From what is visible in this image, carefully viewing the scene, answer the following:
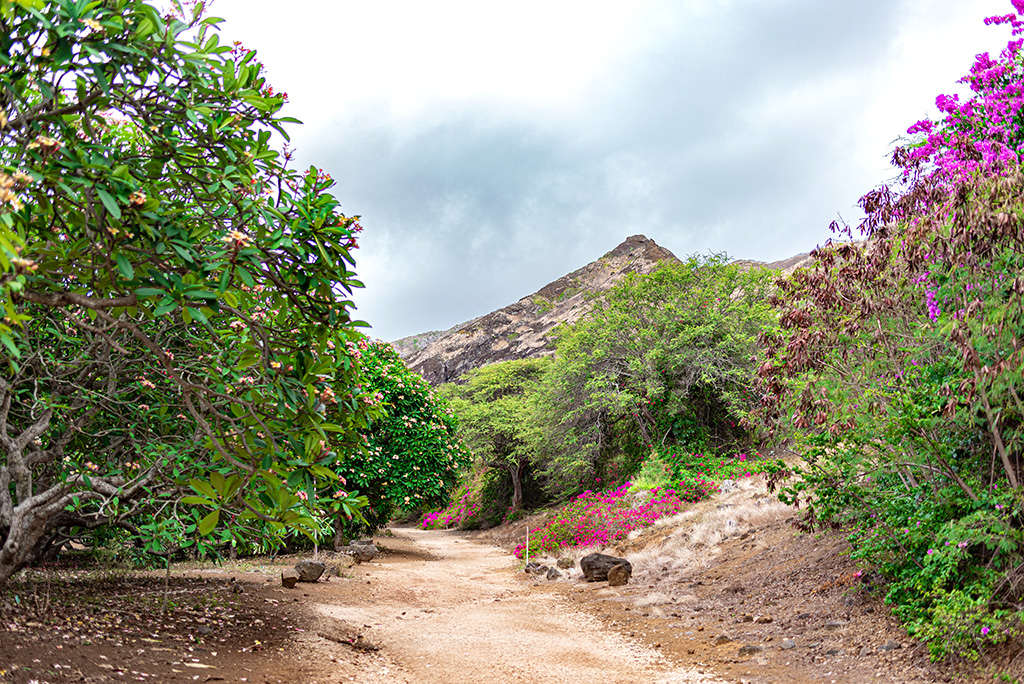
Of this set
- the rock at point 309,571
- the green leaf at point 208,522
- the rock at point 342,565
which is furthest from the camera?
the rock at point 342,565

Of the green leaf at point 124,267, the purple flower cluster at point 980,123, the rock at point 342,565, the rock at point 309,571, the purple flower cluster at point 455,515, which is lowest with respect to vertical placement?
the purple flower cluster at point 455,515

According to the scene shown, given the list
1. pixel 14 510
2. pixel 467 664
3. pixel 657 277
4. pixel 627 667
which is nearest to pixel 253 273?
pixel 14 510

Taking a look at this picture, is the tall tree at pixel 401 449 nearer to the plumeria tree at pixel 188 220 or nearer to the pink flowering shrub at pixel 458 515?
the plumeria tree at pixel 188 220

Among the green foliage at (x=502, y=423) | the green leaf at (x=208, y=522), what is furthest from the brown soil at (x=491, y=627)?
the green foliage at (x=502, y=423)

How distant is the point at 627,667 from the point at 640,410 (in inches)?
494

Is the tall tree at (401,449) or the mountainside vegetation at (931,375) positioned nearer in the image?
the mountainside vegetation at (931,375)

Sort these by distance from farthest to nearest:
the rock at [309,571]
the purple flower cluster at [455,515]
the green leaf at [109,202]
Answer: the purple flower cluster at [455,515] → the rock at [309,571] → the green leaf at [109,202]

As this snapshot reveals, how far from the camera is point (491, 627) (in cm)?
786

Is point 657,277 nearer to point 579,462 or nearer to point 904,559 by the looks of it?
point 579,462

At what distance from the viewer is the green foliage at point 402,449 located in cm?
1573

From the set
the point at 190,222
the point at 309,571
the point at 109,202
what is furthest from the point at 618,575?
the point at 109,202

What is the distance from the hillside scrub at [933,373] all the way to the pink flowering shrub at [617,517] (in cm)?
709

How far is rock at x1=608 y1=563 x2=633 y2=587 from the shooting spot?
1053cm

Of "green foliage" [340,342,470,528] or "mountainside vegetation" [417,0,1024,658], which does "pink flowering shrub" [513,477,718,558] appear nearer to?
"green foliage" [340,342,470,528]
